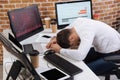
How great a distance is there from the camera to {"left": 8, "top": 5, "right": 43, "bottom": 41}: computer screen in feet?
8.13

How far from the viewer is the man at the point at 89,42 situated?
2084 mm

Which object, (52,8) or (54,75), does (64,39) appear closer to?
(54,75)

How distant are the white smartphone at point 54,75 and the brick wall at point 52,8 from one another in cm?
173

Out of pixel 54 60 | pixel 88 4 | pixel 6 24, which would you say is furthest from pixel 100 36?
pixel 6 24

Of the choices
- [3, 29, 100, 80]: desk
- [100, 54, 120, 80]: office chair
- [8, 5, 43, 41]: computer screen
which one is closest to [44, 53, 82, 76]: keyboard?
[3, 29, 100, 80]: desk

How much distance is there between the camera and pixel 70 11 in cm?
297

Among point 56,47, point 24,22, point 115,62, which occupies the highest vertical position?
point 24,22

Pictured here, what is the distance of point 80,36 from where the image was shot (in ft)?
7.04

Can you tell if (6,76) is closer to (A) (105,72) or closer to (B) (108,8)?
(A) (105,72)

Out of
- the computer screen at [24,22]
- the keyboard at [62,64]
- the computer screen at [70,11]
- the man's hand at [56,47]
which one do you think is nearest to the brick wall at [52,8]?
the computer screen at [70,11]

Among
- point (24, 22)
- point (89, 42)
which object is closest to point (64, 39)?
point (89, 42)

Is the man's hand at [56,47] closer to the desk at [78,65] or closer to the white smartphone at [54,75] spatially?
the desk at [78,65]

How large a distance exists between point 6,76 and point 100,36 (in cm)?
102

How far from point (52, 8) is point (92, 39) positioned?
57.8 inches
